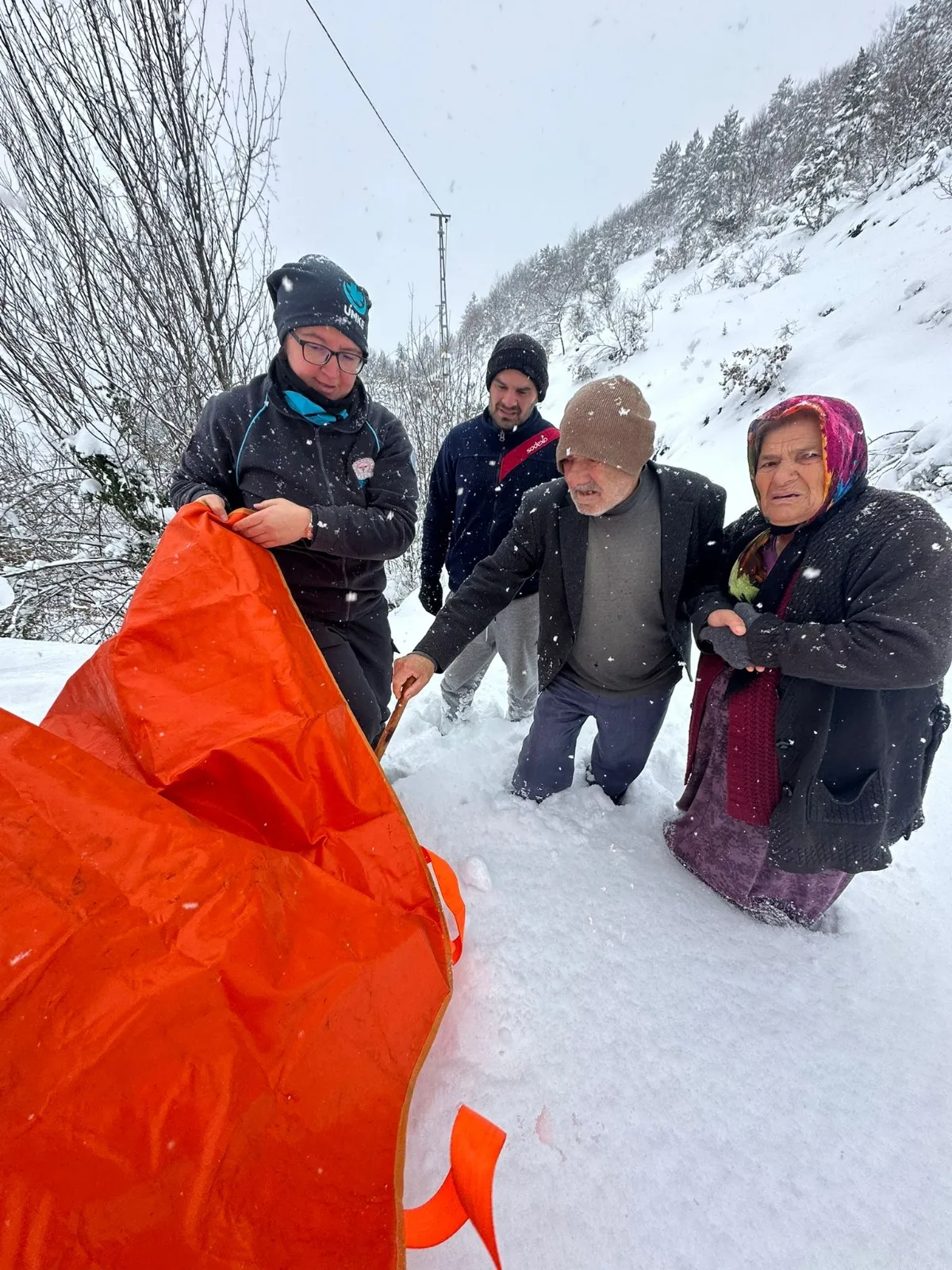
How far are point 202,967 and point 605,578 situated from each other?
1.51m

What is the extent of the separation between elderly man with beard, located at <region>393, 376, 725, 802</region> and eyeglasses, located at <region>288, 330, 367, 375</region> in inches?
27.4

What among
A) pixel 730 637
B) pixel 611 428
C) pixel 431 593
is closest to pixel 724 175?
pixel 431 593

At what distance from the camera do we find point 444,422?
30.5 ft

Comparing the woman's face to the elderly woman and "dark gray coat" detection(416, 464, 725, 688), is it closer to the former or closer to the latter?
the elderly woman

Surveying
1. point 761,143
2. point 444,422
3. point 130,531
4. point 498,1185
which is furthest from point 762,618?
point 761,143

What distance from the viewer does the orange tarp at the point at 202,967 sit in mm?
684

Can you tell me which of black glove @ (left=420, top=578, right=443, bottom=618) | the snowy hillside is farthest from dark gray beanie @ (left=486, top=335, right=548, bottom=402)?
the snowy hillside

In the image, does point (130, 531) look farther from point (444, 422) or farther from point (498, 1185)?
point (444, 422)

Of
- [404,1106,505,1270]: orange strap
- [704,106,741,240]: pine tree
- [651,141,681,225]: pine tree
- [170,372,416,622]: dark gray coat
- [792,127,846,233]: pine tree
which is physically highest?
[651,141,681,225]: pine tree

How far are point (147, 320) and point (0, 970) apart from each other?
14.0 ft

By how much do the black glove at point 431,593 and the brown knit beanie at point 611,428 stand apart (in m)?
1.62

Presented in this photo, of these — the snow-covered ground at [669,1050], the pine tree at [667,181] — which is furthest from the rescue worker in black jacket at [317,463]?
the pine tree at [667,181]

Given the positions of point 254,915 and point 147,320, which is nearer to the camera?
point 254,915

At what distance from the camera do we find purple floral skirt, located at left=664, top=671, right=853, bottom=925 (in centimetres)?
162
